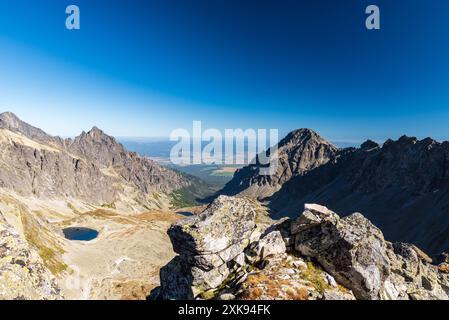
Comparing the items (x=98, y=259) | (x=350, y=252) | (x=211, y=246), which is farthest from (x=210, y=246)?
(x=98, y=259)

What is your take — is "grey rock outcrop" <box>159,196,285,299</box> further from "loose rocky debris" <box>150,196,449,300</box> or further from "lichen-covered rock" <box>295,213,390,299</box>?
"lichen-covered rock" <box>295,213,390,299</box>

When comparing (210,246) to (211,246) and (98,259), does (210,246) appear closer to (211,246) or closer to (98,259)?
(211,246)

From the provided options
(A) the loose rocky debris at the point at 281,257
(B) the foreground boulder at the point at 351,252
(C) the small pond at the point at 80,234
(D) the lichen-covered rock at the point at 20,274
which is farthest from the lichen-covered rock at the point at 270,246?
(C) the small pond at the point at 80,234

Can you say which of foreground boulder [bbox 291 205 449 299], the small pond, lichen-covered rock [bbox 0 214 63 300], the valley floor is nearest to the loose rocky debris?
foreground boulder [bbox 291 205 449 299]

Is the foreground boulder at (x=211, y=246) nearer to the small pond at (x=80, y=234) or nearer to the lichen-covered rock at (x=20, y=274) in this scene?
the lichen-covered rock at (x=20, y=274)

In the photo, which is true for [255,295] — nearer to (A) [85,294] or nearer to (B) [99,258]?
(A) [85,294]
